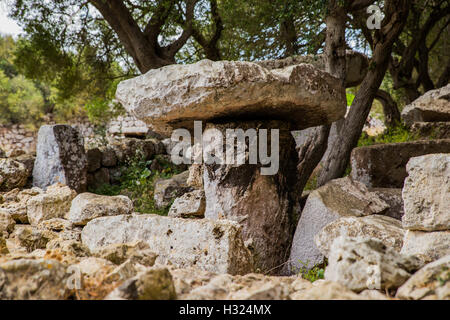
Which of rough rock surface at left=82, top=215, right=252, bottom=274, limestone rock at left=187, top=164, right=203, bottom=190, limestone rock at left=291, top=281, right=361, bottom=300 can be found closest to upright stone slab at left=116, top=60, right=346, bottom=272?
rough rock surface at left=82, top=215, right=252, bottom=274

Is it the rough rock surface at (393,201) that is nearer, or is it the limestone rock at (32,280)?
the limestone rock at (32,280)

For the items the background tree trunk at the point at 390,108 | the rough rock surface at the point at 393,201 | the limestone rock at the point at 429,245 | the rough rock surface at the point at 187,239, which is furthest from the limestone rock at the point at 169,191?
the background tree trunk at the point at 390,108

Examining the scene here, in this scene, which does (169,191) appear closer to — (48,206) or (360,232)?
(48,206)

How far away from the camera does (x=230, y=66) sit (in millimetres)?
3102

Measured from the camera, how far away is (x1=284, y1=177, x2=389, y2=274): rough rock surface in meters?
3.64

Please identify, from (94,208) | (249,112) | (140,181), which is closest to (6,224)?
(94,208)

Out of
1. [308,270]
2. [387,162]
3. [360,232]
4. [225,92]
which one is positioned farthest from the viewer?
[387,162]

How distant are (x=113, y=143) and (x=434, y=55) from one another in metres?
9.64

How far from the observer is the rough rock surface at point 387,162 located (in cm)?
460

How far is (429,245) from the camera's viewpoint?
2.31 meters

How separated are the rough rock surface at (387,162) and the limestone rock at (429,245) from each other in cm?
232

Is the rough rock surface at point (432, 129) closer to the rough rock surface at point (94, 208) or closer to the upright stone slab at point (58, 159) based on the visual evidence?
the rough rock surface at point (94, 208)

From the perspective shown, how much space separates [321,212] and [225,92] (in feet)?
4.97
